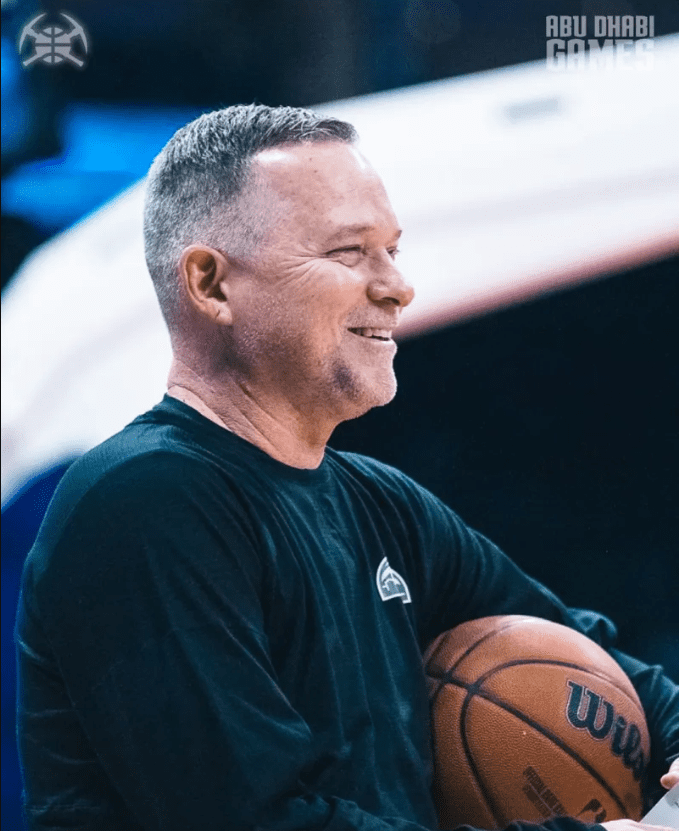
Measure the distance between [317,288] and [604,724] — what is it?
0.78 metres

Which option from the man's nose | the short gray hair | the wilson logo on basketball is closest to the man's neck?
the short gray hair

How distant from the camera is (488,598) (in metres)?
1.77

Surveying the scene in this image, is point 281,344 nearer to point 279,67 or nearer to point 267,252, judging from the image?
point 267,252

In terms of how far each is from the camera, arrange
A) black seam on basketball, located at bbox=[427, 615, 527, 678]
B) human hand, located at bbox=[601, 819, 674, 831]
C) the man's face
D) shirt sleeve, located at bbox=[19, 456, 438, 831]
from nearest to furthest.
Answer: shirt sleeve, located at bbox=[19, 456, 438, 831] < human hand, located at bbox=[601, 819, 674, 831] < the man's face < black seam on basketball, located at bbox=[427, 615, 527, 678]

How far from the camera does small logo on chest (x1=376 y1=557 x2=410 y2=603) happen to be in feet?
5.20

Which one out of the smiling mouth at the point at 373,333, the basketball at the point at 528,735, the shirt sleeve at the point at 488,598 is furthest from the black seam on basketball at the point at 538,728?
the smiling mouth at the point at 373,333

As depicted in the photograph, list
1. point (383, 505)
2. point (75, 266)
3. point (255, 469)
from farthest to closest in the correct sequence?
point (75, 266) < point (383, 505) < point (255, 469)

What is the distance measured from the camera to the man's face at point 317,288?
1.51 meters

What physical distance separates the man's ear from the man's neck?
9 centimetres

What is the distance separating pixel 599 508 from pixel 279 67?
3.60 ft

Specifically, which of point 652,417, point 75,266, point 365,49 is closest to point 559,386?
point 652,417

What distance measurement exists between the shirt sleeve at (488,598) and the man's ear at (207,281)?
0.48 metres

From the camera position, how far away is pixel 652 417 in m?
2.07

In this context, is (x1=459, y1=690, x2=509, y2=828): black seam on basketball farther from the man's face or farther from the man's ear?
the man's ear
